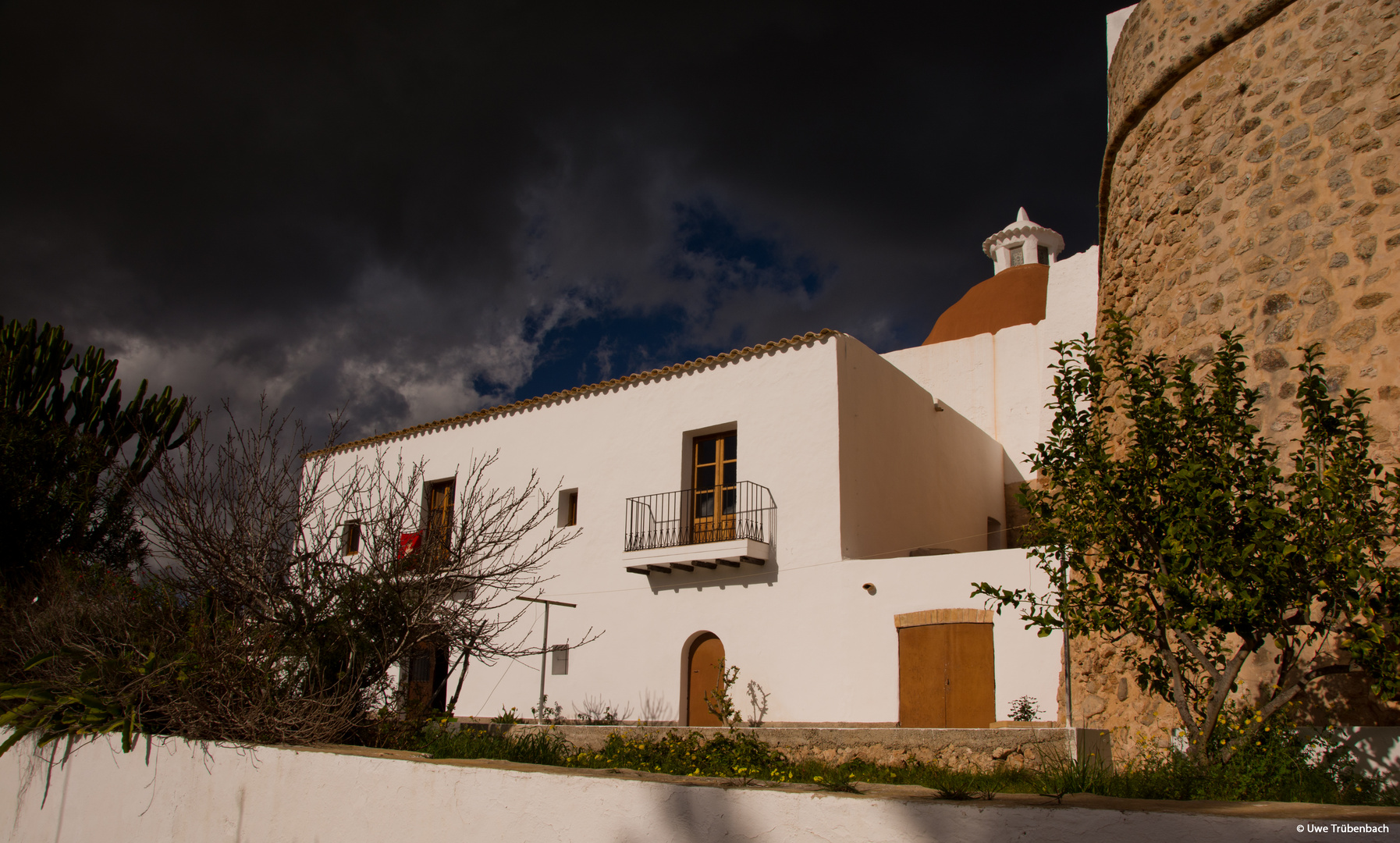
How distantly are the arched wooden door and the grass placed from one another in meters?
2.98

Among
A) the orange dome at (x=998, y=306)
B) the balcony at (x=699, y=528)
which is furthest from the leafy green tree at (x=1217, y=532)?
the orange dome at (x=998, y=306)

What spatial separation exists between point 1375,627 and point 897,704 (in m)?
7.44

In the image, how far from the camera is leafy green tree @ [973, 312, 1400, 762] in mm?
3879

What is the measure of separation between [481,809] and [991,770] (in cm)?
473

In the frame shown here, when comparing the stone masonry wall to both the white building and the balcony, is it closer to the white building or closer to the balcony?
the white building

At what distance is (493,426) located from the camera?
1600 centimetres

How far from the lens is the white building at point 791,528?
423 inches

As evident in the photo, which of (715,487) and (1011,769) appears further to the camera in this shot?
(715,487)

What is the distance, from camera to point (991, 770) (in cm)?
731

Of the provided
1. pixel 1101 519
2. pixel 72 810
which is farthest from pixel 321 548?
pixel 1101 519

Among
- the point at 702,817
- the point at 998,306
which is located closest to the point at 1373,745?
the point at 702,817

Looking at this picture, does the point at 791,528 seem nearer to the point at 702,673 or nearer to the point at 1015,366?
the point at 702,673

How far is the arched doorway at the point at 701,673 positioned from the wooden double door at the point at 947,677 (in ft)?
9.05

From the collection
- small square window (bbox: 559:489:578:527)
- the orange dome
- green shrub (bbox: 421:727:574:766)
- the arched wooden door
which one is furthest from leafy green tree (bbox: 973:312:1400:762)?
the orange dome
